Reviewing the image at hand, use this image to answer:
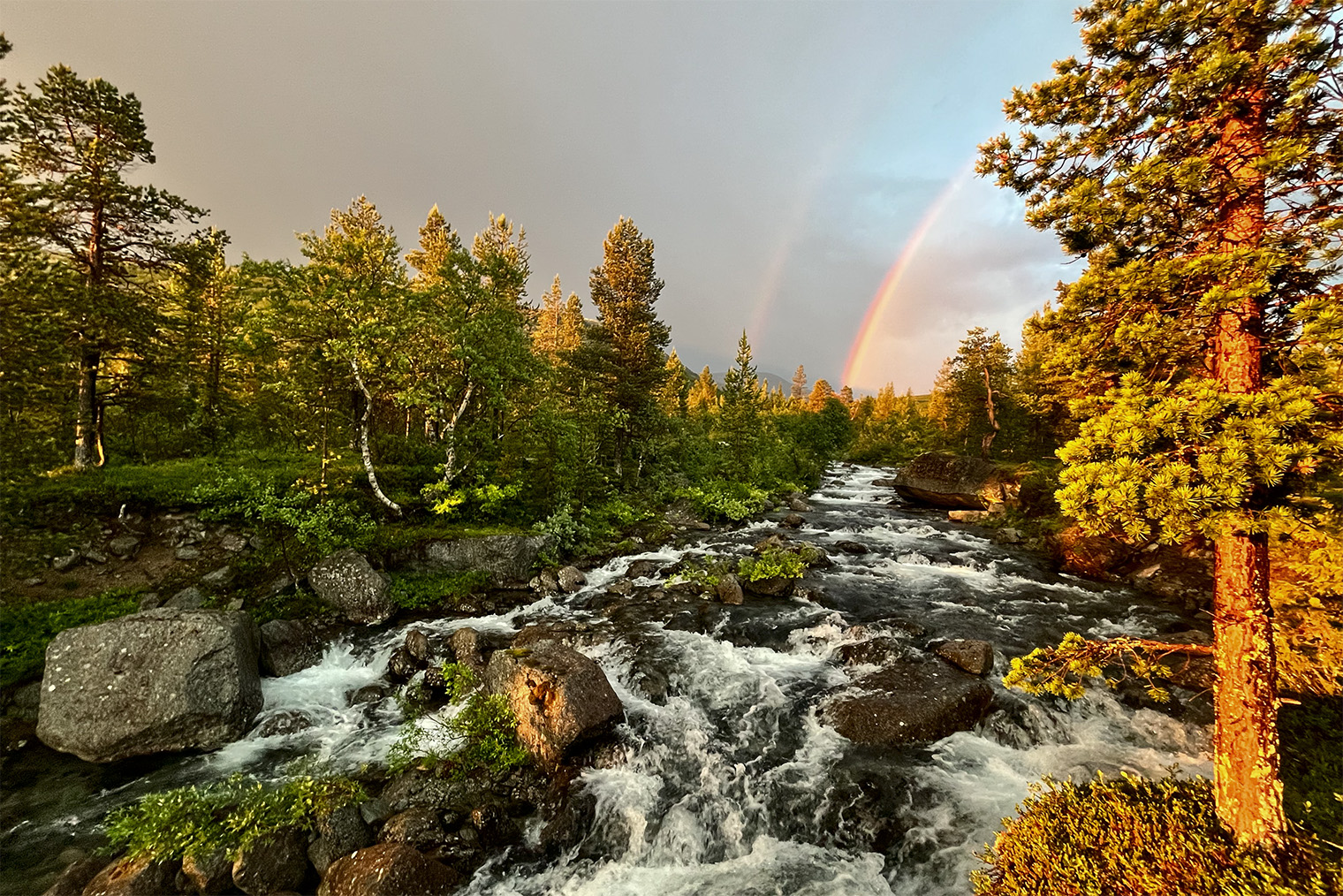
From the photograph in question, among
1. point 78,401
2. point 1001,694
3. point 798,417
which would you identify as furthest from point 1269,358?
point 798,417

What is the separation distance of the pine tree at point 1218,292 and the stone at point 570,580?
1524cm

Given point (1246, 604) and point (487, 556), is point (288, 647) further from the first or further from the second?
point (1246, 604)

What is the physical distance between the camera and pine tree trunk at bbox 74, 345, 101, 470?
15.7 m

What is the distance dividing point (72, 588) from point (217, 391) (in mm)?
17403

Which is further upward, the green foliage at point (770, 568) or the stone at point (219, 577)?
the stone at point (219, 577)

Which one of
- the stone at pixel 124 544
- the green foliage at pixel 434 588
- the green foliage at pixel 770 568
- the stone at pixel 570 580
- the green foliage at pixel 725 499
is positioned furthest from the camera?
the green foliage at pixel 725 499

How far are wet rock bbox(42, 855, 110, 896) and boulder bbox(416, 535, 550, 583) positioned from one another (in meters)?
9.86

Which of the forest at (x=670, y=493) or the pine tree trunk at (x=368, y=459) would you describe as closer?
the forest at (x=670, y=493)

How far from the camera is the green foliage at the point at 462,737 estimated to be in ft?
29.0

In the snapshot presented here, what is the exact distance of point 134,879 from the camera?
6254mm

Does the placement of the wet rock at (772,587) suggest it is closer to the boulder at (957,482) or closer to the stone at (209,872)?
the stone at (209,872)

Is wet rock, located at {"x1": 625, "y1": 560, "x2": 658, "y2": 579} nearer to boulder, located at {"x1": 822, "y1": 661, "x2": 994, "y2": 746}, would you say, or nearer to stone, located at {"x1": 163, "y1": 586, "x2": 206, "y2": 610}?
boulder, located at {"x1": 822, "y1": 661, "x2": 994, "y2": 746}

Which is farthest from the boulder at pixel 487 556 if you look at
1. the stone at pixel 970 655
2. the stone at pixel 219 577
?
the stone at pixel 970 655

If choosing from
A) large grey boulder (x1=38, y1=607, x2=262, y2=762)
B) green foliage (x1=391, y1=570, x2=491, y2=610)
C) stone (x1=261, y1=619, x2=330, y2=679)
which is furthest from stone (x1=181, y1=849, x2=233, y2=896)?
green foliage (x1=391, y1=570, x2=491, y2=610)
